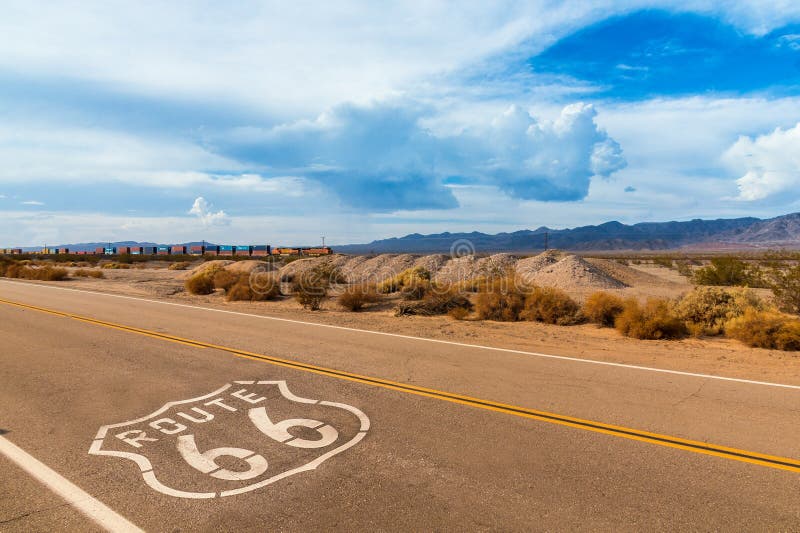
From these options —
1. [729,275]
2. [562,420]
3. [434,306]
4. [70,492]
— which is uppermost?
[729,275]

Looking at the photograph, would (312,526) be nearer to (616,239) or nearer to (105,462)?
(105,462)

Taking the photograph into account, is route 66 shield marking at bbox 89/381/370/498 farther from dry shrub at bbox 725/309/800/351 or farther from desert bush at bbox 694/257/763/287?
desert bush at bbox 694/257/763/287

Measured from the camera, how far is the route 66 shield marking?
4.58 metres

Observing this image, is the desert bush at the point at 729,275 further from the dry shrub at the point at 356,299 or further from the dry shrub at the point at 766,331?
the dry shrub at the point at 356,299

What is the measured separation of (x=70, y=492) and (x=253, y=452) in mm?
1602

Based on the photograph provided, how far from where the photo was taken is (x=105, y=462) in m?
4.94

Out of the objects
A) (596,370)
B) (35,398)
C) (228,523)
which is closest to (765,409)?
(596,370)

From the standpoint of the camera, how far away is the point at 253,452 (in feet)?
16.8

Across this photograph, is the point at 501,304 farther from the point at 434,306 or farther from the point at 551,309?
the point at 434,306

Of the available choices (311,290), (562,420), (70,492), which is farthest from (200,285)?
(562,420)

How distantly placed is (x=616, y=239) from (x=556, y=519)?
195890 mm

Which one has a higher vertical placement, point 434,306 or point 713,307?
point 713,307

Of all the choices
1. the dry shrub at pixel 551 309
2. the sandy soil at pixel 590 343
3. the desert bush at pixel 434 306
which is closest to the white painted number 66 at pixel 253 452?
the sandy soil at pixel 590 343

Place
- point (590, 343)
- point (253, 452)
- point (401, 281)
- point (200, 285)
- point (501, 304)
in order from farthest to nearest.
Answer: point (200, 285), point (401, 281), point (501, 304), point (590, 343), point (253, 452)
